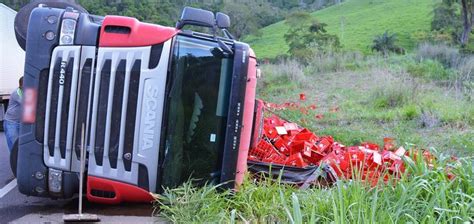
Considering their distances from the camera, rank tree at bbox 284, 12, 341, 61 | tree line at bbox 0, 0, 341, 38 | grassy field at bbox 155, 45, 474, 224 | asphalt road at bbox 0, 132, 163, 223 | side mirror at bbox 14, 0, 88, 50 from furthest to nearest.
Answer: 1. tree at bbox 284, 12, 341, 61
2. tree line at bbox 0, 0, 341, 38
3. side mirror at bbox 14, 0, 88, 50
4. asphalt road at bbox 0, 132, 163, 223
5. grassy field at bbox 155, 45, 474, 224

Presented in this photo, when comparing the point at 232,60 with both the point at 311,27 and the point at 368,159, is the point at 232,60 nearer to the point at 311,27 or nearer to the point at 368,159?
the point at 368,159

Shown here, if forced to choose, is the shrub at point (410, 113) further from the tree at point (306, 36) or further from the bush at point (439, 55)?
the tree at point (306, 36)

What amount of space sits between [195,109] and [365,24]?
54020 mm

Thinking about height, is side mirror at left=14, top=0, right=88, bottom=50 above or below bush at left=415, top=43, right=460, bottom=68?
above

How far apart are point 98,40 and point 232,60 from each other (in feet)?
3.98

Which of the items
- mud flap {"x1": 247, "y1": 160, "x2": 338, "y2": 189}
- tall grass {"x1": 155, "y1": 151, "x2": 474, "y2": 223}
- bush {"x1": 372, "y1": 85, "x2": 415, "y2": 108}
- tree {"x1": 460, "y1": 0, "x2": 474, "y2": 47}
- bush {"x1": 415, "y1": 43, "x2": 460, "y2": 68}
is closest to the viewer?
tall grass {"x1": 155, "y1": 151, "x2": 474, "y2": 223}

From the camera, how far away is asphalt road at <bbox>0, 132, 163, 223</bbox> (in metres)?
4.72

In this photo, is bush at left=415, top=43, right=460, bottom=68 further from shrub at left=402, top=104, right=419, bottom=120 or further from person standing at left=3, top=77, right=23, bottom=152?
person standing at left=3, top=77, right=23, bottom=152

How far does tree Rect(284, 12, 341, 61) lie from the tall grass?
27548 mm

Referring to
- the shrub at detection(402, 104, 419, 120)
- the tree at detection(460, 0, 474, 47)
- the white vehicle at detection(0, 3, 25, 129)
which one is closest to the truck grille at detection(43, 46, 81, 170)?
the white vehicle at detection(0, 3, 25, 129)

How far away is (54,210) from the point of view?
501cm

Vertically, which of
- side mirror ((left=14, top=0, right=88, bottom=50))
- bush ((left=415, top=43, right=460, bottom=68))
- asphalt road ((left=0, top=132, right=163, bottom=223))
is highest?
side mirror ((left=14, top=0, right=88, bottom=50))

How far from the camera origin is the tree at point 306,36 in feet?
114

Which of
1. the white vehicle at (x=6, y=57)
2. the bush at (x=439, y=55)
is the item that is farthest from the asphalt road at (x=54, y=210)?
the bush at (x=439, y=55)
